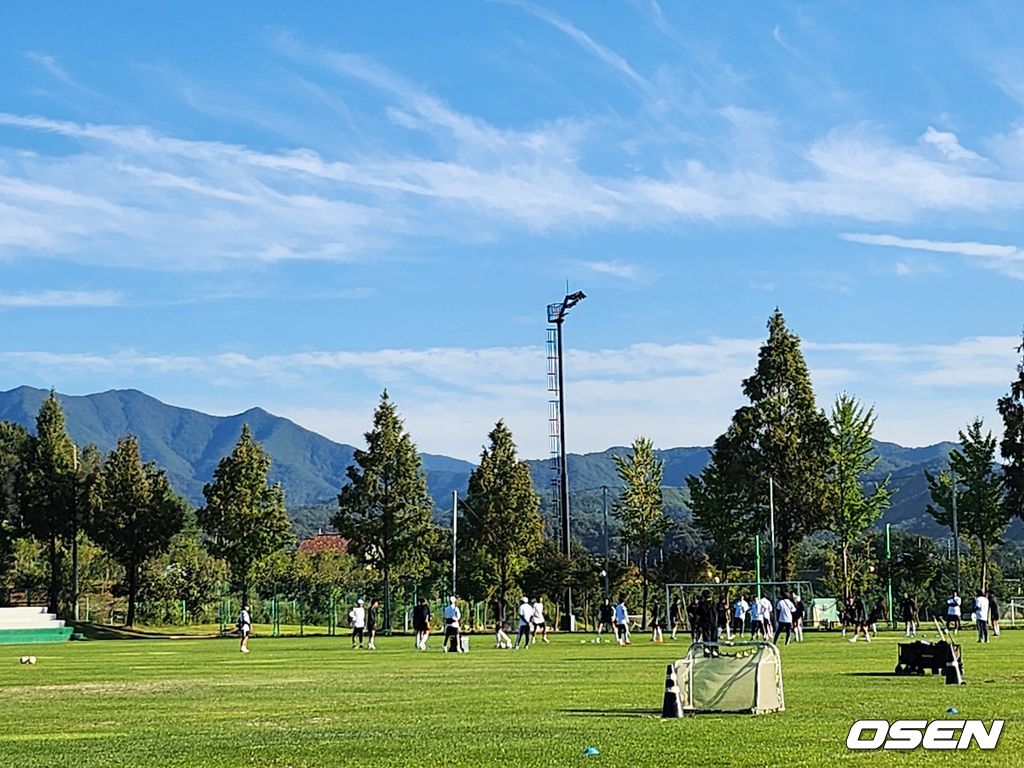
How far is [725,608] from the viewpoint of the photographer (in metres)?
56.0

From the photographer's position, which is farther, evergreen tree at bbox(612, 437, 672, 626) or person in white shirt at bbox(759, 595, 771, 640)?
evergreen tree at bbox(612, 437, 672, 626)

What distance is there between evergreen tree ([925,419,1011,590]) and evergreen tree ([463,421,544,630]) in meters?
23.4

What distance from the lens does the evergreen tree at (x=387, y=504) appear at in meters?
82.3

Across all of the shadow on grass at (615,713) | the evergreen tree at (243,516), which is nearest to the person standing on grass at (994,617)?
the evergreen tree at (243,516)

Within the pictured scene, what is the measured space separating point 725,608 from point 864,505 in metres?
29.1

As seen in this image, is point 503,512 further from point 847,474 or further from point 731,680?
point 731,680

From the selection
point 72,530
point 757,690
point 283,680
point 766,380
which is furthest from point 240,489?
point 757,690

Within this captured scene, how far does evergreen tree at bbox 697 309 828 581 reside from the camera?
268 feet

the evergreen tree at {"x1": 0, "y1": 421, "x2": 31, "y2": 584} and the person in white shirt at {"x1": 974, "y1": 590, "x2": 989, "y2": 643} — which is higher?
the evergreen tree at {"x1": 0, "y1": 421, "x2": 31, "y2": 584}

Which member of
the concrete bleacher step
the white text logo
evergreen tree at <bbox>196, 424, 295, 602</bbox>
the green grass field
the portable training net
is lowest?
the concrete bleacher step

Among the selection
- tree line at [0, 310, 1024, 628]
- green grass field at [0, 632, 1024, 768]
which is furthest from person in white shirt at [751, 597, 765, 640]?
tree line at [0, 310, 1024, 628]

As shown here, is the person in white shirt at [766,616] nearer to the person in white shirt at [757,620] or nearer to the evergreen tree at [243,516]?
the person in white shirt at [757,620]

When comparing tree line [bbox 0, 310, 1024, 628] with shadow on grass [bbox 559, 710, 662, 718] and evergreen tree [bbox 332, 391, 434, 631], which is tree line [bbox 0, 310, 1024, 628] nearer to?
evergreen tree [bbox 332, 391, 434, 631]

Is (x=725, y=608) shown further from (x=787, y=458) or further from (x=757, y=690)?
(x=757, y=690)
